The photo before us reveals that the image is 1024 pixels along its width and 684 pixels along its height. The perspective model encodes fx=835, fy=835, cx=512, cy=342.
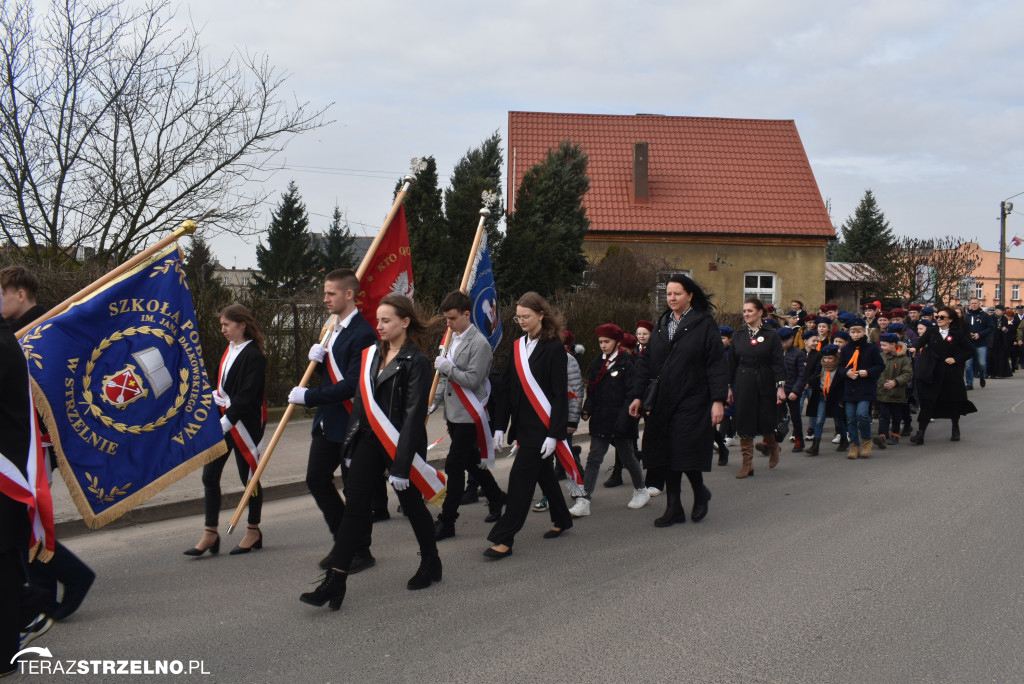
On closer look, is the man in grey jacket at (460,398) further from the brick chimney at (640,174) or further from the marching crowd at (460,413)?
the brick chimney at (640,174)

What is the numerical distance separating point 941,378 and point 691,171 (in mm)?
23484

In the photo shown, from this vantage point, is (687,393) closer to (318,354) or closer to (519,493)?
(519,493)

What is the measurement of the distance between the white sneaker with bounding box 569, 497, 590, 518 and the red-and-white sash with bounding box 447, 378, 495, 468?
932mm

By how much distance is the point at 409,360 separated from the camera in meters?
4.75

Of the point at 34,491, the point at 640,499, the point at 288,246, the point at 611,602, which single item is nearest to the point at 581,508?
the point at 640,499

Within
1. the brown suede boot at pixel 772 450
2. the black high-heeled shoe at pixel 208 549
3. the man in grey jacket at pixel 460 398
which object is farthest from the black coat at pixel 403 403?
the brown suede boot at pixel 772 450

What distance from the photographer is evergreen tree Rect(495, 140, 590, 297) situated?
57.7ft

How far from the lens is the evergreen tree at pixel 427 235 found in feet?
52.4

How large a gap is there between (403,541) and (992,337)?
731 inches

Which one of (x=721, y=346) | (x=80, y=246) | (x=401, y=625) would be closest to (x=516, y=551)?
(x=401, y=625)

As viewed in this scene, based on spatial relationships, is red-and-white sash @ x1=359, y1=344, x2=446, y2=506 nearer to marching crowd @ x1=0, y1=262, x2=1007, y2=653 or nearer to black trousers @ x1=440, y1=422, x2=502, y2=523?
marching crowd @ x1=0, y1=262, x2=1007, y2=653

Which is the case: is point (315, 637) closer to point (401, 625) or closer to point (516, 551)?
point (401, 625)

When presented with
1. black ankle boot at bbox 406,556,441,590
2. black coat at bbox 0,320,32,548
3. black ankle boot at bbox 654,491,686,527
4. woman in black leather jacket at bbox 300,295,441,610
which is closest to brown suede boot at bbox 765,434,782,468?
black ankle boot at bbox 654,491,686,527

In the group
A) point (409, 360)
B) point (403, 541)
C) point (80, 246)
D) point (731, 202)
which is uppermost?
point (731, 202)
